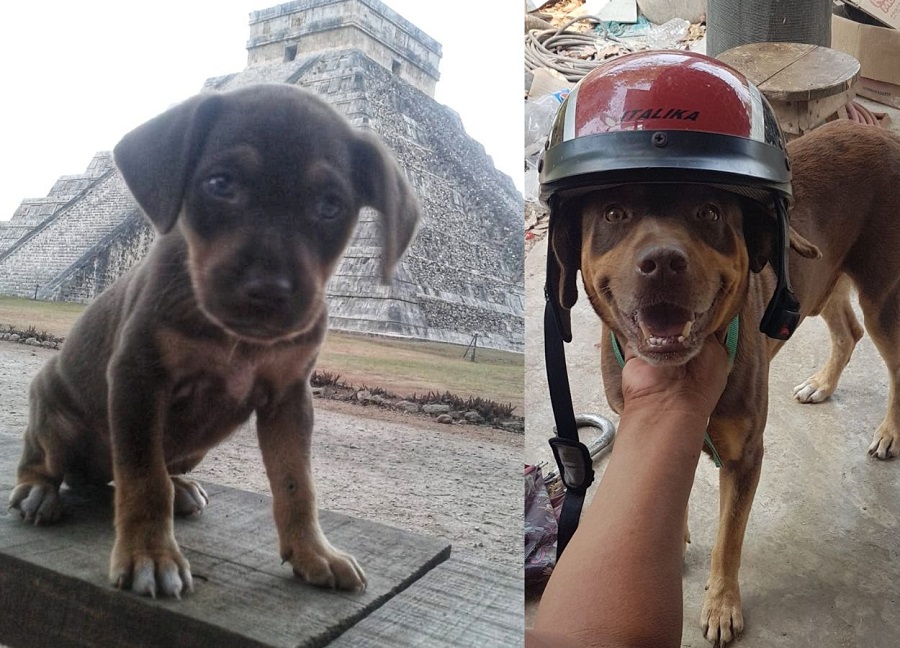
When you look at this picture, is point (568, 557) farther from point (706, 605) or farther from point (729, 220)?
point (706, 605)

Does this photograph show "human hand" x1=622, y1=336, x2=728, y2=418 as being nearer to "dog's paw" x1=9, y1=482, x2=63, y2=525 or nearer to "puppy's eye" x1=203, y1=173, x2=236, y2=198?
"puppy's eye" x1=203, y1=173, x2=236, y2=198

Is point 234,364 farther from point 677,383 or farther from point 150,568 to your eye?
point 677,383

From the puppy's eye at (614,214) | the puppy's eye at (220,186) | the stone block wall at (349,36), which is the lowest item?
the puppy's eye at (614,214)

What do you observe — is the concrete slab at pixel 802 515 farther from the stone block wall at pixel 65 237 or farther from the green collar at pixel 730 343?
the stone block wall at pixel 65 237

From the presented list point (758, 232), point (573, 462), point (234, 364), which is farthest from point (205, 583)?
point (758, 232)

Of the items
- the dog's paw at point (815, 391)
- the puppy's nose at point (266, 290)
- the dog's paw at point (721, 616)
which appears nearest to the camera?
the puppy's nose at point (266, 290)

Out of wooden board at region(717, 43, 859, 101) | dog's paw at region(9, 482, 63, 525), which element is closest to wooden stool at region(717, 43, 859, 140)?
wooden board at region(717, 43, 859, 101)

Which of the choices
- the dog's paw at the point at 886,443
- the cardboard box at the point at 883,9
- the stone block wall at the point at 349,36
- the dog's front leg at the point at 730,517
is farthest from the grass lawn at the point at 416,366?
Answer: the cardboard box at the point at 883,9
